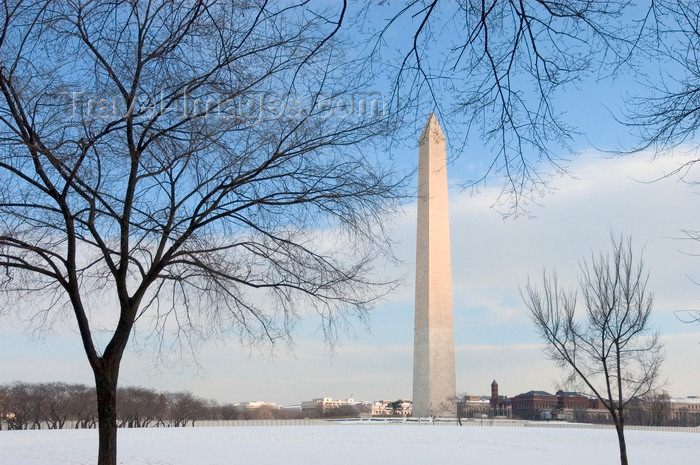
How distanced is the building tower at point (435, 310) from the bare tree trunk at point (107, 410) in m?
37.5

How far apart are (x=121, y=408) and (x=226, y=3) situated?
189 feet

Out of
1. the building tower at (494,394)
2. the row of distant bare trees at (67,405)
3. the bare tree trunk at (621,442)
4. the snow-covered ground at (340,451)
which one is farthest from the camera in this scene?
the building tower at (494,394)

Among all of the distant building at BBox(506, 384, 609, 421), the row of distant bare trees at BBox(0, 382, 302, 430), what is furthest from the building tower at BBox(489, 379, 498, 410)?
Answer: the row of distant bare trees at BBox(0, 382, 302, 430)

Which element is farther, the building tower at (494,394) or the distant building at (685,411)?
the building tower at (494,394)

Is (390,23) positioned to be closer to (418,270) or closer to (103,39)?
(103,39)

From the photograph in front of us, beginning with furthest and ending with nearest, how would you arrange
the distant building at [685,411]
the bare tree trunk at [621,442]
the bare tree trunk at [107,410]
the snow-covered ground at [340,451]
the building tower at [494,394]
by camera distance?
the building tower at [494,394], the distant building at [685,411], the snow-covered ground at [340,451], the bare tree trunk at [621,442], the bare tree trunk at [107,410]

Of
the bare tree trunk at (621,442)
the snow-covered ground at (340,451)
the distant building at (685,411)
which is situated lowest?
the snow-covered ground at (340,451)

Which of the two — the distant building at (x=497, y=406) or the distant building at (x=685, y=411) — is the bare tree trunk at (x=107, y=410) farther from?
the distant building at (x=685, y=411)

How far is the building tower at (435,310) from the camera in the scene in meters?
47.3

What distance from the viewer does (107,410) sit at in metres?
10.1

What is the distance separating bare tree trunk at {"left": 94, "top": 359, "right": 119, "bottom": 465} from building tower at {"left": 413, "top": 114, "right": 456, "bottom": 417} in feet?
123

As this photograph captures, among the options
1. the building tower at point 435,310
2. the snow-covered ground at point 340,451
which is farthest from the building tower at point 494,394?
the snow-covered ground at point 340,451

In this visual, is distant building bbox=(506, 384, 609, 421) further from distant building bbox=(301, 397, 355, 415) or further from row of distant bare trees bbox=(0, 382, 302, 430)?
row of distant bare trees bbox=(0, 382, 302, 430)

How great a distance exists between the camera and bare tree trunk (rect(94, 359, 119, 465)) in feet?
32.4
